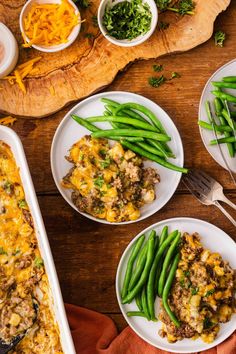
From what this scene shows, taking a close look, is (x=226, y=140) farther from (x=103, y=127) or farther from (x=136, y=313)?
(x=136, y=313)

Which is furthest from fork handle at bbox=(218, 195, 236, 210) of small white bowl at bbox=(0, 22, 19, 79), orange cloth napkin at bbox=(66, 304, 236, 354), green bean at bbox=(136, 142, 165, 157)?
small white bowl at bbox=(0, 22, 19, 79)

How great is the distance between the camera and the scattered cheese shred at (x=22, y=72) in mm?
4383

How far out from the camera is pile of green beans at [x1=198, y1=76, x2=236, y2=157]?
4.31 meters

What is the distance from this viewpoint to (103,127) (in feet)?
14.3

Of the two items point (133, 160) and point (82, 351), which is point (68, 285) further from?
point (133, 160)

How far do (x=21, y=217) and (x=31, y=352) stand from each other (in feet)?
2.82

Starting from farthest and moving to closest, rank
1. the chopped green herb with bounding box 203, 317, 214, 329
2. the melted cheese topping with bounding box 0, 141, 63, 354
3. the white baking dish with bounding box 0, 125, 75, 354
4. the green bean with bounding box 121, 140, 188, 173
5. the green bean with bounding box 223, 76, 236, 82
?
the green bean with bounding box 223, 76, 236, 82 < the green bean with bounding box 121, 140, 188, 173 < the chopped green herb with bounding box 203, 317, 214, 329 < the melted cheese topping with bounding box 0, 141, 63, 354 < the white baking dish with bounding box 0, 125, 75, 354

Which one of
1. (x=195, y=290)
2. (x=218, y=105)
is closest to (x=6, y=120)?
(x=218, y=105)

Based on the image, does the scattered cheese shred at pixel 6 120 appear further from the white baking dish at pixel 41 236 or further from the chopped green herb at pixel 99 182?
the chopped green herb at pixel 99 182

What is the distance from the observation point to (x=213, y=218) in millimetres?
4461

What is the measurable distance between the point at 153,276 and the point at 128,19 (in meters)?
1.82

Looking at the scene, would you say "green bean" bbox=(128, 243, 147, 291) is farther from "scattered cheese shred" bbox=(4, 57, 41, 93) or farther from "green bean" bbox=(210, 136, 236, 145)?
"scattered cheese shred" bbox=(4, 57, 41, 93)

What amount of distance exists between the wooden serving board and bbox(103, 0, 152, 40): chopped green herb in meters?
0.10

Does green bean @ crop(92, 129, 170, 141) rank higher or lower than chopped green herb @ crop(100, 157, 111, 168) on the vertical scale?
higher
